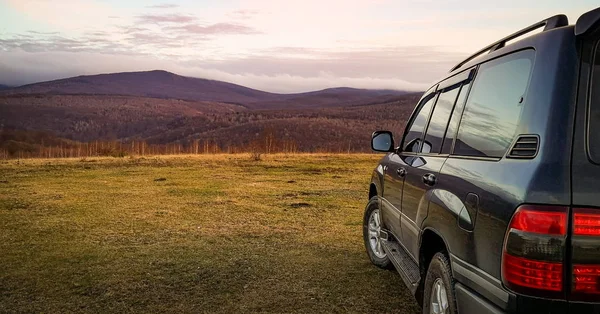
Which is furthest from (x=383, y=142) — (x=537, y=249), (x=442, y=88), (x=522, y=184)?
(x=537, y=249)

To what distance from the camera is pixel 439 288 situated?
288 cm

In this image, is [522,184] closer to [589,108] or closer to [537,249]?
[537,249]

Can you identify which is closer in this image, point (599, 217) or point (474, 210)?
point (599, 217)

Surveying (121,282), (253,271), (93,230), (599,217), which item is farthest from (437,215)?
(93,230)

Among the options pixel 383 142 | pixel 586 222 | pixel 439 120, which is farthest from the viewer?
pixel 383 142

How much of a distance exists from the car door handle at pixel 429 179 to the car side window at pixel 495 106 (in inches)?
8.1

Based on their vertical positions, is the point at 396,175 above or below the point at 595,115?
below

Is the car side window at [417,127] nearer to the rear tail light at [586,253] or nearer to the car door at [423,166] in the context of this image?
the car door at [423,166]

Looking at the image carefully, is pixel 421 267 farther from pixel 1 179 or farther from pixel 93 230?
pixel 1 179

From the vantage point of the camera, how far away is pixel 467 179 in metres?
2.50

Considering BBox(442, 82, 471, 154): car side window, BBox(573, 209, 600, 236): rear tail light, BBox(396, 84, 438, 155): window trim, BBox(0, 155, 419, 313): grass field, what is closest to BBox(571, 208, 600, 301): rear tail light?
BBox(573, 209, 600, 236): rear tail light

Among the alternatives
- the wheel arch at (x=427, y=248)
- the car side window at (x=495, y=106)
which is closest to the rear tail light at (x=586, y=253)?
the car side window at (x=495, y=106)

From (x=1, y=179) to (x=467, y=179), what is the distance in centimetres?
1565

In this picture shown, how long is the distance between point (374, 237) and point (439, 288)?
2768 millimetres
